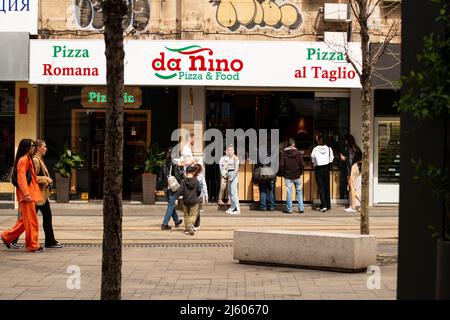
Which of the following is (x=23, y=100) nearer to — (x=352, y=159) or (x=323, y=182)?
(x=323, y=182)

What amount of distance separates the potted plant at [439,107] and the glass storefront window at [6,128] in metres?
16.3

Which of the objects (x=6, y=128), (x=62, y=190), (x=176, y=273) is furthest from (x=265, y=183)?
(x=176, y=273)

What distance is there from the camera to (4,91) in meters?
21.2

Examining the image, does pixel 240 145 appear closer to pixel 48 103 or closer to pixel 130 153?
pixel 130 153

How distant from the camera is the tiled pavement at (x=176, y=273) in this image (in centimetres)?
955

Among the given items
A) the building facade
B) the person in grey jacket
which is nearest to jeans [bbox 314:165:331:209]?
the building facade

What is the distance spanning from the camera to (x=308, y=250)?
37.2 ft

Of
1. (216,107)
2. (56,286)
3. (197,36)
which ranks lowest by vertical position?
(56,286)

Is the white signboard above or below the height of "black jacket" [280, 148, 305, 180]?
above

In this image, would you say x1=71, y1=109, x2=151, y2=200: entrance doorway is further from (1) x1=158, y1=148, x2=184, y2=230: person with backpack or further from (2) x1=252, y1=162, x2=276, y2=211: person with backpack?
(2) x1=252, y1=162, x2=276, y2=211: person with backpack

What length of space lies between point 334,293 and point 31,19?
→ 13633 millimetres

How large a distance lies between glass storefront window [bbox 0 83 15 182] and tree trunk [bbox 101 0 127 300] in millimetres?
15146

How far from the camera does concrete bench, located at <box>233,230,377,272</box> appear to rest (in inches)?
432
